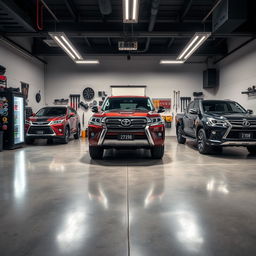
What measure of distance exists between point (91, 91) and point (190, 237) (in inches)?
442

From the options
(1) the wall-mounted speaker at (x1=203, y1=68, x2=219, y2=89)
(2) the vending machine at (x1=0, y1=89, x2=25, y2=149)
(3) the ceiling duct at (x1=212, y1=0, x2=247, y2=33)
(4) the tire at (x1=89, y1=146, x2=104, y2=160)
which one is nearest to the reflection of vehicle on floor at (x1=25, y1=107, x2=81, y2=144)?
(2) the vending machine at (x1=0, y1=89, x2=25, y2=149)

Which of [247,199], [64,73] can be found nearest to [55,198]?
[247,199]

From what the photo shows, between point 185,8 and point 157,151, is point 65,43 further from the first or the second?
point 157,151

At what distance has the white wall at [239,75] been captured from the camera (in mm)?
8422

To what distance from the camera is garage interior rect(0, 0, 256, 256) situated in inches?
70.5

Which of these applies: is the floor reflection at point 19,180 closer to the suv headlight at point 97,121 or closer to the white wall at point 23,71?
the suv headlight at point 97,121

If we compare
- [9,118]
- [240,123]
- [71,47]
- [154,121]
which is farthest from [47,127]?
[240,123]

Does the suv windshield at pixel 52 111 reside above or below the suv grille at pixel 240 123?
above

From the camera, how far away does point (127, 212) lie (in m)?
2.25

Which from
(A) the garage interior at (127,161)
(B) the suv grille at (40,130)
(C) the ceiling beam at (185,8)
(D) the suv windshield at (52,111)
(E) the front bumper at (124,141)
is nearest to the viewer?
(A) the garage interior at (127,161)

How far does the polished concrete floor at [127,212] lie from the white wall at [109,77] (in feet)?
28.7

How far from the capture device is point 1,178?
140 inches

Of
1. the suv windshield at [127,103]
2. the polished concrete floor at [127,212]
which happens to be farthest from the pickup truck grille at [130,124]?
the suv windshield at [127,103]

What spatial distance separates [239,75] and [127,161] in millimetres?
7449
